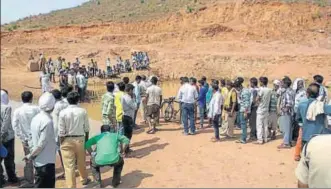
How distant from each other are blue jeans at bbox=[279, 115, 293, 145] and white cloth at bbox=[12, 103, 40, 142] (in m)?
5.43

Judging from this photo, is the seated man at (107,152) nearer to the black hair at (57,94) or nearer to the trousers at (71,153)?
the trousers at (71,153)

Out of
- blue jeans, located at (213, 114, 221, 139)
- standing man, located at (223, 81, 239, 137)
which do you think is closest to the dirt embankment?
blue jeans, located at (213, 114, 221, 139)

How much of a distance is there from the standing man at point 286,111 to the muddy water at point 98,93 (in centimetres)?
696

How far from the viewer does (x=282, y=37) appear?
1447 inches

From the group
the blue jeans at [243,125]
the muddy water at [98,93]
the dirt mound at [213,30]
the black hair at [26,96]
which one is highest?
the dirt mound at [213,30]

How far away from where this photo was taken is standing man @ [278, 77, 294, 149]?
980 centimetres

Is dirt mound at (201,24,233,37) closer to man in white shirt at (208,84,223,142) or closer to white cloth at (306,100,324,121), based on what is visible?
man in white shirt at (208,84,223,142)

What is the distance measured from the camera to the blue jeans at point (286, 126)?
9.88m

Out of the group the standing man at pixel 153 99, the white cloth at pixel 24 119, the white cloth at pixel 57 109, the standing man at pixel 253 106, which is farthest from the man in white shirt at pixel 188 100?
the white cloth at pixel 24 119

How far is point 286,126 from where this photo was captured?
9930 millimetres

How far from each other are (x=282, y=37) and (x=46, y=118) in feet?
109

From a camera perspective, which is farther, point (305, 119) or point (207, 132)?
point (207, 132)

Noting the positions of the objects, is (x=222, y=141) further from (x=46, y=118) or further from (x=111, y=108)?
(x=46, y=118)

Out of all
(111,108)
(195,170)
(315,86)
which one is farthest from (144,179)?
(315,86)
